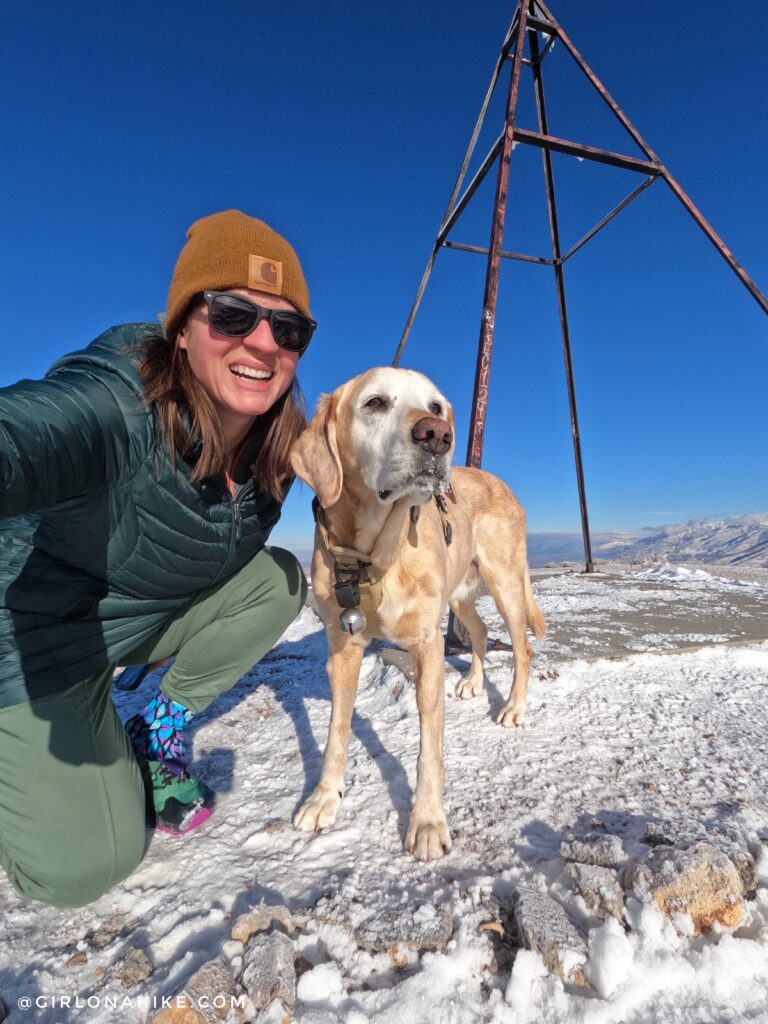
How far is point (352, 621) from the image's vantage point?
2.01 m

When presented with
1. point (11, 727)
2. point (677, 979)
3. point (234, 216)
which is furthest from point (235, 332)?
point (677, 979)

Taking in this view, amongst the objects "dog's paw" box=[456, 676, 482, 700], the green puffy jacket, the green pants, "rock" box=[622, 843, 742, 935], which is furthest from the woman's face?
"dog's paw" box=[456, 676, 482, 700]

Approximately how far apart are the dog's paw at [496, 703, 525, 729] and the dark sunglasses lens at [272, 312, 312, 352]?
81.3 inches

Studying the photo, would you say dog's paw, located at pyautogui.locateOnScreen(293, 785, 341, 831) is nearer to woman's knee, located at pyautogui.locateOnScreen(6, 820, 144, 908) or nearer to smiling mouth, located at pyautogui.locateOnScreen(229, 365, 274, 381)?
woman's knee, located at pyautogui.locateOnScreen(6, 820, 144, 908)

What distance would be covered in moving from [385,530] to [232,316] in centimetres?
100

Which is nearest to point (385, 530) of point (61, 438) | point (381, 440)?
point (381, 440)

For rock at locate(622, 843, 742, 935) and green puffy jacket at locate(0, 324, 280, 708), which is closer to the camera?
rock at locate(622, 843, 742, 935)

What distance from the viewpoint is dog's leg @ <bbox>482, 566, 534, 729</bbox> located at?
8.70 feet

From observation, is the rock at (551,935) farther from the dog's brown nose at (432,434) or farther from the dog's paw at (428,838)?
the dog's brown nose at (432,434)

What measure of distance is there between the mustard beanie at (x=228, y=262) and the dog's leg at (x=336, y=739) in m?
1.44

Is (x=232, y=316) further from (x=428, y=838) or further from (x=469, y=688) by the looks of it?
(x=469, y=688)

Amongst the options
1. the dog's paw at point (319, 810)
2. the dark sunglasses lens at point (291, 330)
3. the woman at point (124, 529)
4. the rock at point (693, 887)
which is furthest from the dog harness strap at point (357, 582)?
the rock at point (693, 887)

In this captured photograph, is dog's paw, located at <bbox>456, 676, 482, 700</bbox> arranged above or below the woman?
below

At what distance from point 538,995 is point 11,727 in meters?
1.70
